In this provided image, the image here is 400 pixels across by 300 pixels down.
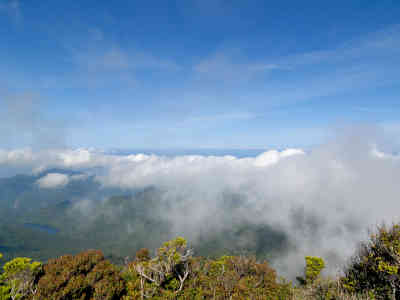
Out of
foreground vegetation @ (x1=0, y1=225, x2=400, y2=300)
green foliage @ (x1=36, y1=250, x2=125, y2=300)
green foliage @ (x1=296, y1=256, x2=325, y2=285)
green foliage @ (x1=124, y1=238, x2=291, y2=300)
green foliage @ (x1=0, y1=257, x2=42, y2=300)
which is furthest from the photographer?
green foliage @ (x1=296, y1=256, x2=325, y2=285)

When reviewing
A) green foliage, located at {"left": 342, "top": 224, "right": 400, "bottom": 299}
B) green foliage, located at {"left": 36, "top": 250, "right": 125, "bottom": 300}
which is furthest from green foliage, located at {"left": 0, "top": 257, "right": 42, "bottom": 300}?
green foliage, located at {"left": 342, "top": 224, "right": 400, "bottom": 299}

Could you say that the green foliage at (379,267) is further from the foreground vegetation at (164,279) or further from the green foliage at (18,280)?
the green foliage at (18,280)

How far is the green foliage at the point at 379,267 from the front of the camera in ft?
67.5

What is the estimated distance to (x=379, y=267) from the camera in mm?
20562

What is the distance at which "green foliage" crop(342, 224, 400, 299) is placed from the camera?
67.5 feet

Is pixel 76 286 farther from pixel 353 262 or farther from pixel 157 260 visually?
pixel 353 262

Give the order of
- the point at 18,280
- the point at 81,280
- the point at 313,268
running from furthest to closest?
the point at 313,268 → the point at 81,280 → the point at 18,280

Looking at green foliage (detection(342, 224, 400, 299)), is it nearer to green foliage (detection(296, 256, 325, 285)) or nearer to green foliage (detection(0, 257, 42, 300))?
green foliage (detection(0, 257, 42, 300))

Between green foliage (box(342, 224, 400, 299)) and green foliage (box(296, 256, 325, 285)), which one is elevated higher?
green foliage (box(342, 224, 400, 299))

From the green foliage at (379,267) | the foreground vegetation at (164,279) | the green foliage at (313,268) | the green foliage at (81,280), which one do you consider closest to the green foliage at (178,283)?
the foreground vegetation at (164,279)

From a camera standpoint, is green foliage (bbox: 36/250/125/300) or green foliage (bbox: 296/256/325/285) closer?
green foliage (bbox: 36/250/125/300)

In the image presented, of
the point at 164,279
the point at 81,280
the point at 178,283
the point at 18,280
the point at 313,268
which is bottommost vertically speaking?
the point at 313,268

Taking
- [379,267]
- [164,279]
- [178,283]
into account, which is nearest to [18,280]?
[164,279]

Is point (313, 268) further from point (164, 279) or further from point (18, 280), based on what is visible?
point (18, 280)
